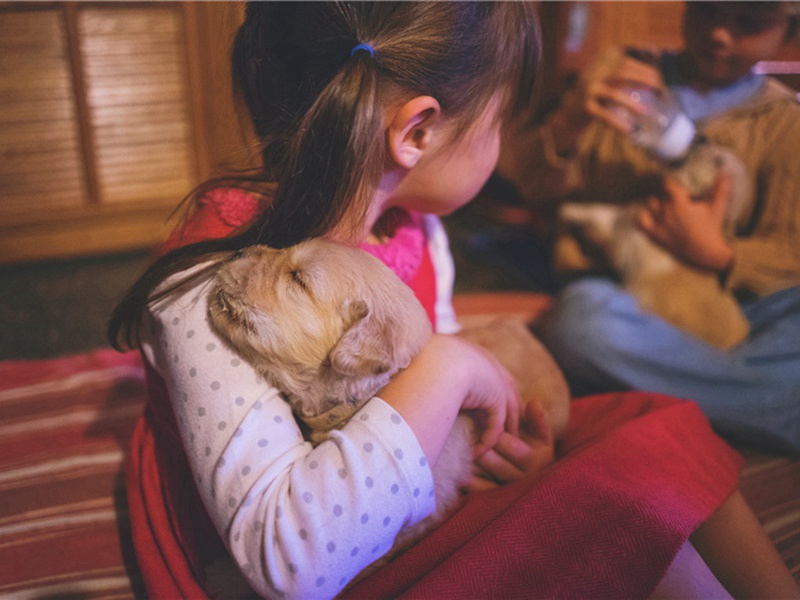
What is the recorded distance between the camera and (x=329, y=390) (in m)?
0.87

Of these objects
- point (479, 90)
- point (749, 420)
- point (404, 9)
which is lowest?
point (749, 420)

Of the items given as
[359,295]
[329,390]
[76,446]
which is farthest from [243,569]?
[76,446]

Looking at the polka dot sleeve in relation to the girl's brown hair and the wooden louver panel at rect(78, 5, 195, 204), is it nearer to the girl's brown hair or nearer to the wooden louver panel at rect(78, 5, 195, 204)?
the girl's brown hair

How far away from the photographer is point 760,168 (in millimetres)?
1958

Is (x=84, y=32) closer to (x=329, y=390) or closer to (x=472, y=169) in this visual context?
(x=472, y=169)

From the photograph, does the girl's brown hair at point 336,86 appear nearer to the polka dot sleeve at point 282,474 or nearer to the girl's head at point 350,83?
the girl's head at point 350,83

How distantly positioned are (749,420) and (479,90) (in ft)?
3.83

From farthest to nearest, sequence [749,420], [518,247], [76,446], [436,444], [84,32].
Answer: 1. [518,247]
2. [84,32]
3. [749,420]
4. [76,446]
5. [436,444]

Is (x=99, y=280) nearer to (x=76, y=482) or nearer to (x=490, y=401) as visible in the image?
(x=76, y=482)

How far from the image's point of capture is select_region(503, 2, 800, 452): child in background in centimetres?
169

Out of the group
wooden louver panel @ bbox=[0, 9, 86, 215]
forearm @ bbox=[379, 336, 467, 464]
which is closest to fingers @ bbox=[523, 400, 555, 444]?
forearm @ bbox=[379, 336, 467, 464]

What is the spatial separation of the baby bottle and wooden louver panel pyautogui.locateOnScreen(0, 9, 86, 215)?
94.4 inches

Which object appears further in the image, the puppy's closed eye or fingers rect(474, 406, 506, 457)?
fingers rect(474, 406, 506, 457)

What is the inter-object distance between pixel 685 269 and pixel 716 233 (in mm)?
151
